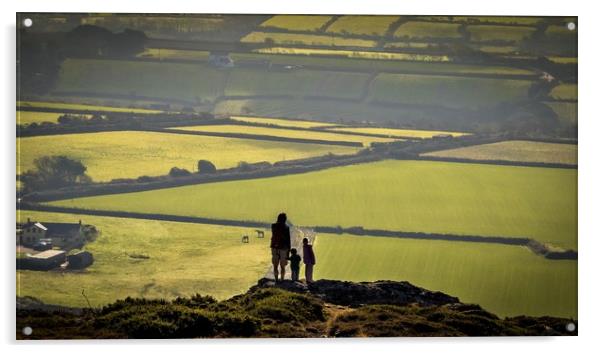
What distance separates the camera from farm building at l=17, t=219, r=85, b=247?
22.3m

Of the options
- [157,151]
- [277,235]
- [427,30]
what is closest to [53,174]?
[157,151]

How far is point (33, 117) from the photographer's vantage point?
2238cm

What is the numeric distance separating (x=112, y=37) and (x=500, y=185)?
545 centimetres

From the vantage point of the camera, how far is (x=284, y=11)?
73.9 ft

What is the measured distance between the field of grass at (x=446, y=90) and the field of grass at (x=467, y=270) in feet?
6.25

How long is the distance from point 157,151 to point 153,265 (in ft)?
5.88

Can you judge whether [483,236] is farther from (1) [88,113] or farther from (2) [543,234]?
(1) [88,113]

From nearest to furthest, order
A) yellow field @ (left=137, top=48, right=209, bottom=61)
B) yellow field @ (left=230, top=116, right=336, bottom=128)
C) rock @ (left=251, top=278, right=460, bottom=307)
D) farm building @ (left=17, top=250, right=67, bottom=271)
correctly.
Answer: farm building @ (left=17, top=250, right=67, bottom=271), rock @ (left=251, top=278, right=460, bottom=307), yellow field @ (left=137, top=48, right=209, bottom=61), yellow field @ (left=230, top=116, right=336, bottom=128)

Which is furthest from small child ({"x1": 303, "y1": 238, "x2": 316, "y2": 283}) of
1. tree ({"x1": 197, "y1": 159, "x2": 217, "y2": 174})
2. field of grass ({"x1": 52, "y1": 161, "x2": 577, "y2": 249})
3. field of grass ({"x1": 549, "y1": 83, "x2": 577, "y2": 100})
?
field of grass ({"x1": 549, "y1": 83, "x2": 577, "y2": 100})

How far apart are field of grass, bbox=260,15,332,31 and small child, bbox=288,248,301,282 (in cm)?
289

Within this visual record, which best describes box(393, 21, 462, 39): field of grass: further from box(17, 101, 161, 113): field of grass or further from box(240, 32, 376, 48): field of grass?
box(17, 101, 161, 113): field of grass

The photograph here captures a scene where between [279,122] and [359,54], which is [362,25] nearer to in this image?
[359,54]

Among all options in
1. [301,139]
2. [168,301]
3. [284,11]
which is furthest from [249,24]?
[168,301]

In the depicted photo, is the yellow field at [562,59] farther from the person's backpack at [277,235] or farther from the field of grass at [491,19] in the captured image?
the person's backpack at [277,235]
